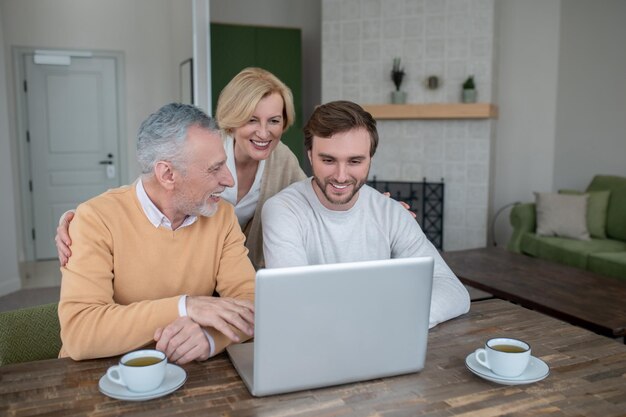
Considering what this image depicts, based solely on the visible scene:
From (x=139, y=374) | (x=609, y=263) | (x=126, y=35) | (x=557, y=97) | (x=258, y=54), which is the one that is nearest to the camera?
(x=139, y=374)

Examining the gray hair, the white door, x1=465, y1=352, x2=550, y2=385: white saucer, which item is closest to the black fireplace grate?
the white door

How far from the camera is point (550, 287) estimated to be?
109 inches

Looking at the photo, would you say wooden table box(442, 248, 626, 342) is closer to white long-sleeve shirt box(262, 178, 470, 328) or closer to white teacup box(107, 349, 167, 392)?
white long-sleeve shirt box(262, 178, 470, 328)

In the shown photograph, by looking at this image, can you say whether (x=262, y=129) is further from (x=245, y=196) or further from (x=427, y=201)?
(x=427, y=201)

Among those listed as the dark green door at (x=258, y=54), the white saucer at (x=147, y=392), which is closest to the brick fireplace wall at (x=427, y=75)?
→ the dark green door at (x=258, y=54)

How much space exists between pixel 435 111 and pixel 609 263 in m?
2.25

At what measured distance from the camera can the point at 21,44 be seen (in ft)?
19.2

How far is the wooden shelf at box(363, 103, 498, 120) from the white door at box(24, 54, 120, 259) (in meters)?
2.69

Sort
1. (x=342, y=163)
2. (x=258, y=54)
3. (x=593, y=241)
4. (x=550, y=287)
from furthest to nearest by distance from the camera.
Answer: (x=258, y=54) < (x=593, y=241) < (x=550, y=287) < (x=342, y=163)

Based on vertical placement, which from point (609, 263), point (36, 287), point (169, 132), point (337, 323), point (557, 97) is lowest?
point (36, 287)

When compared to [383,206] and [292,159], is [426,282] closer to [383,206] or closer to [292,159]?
[383,206]

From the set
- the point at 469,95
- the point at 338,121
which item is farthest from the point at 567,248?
the point at 338,121

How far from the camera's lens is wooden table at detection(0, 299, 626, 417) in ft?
3.56

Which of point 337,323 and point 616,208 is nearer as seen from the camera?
point 337,323
